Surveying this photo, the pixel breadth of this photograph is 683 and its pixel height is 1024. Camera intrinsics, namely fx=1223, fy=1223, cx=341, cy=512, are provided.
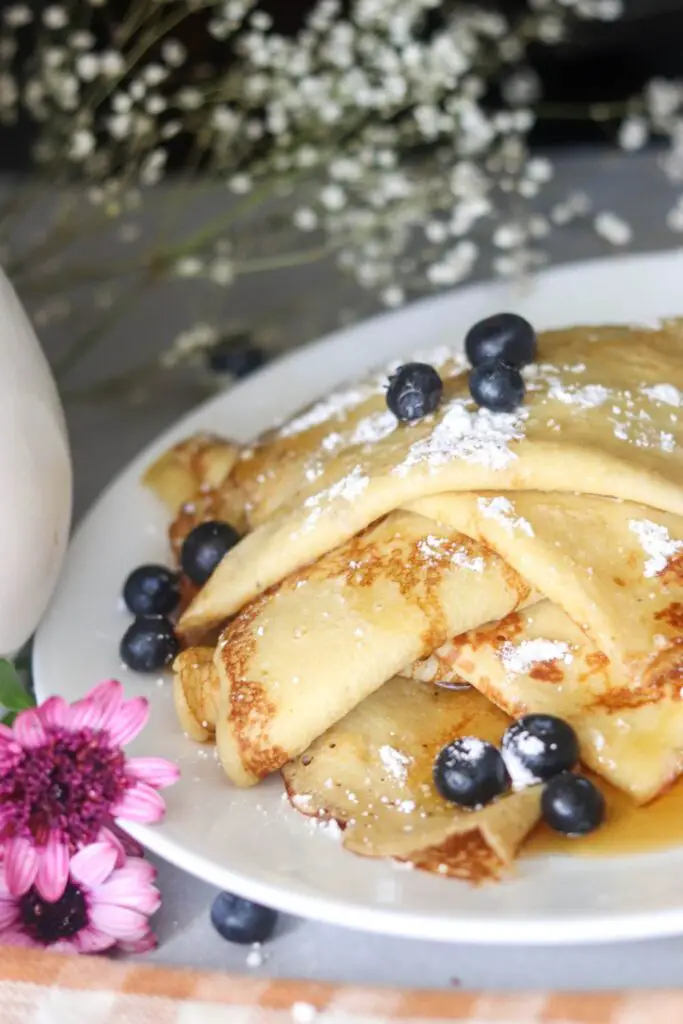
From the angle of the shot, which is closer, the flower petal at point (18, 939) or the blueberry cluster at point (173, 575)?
the flower petal at point (18, 939)

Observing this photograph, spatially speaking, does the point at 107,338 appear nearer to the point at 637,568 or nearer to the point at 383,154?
the point at 383,154

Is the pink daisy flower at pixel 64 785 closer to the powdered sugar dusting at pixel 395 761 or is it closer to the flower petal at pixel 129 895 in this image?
the flower petal at pixel 129 895

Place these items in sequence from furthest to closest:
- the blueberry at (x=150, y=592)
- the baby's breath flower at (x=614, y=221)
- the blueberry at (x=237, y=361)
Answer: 1. the baby's breath flower at (x=614, y=221)
2. the blueberry at (x=237, y=361)
3. the blueberry at (x=150, y=592)

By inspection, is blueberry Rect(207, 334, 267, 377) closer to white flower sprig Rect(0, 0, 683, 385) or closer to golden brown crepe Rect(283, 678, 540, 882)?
white flower sprig Rect(0, 0, 683, 385)

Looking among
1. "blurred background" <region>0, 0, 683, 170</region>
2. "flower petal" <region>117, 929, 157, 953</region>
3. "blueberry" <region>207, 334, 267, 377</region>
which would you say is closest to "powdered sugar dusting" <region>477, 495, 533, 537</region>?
"flower petal" <region>117, 929, 157, 953</region>

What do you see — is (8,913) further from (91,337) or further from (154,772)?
(91,337)

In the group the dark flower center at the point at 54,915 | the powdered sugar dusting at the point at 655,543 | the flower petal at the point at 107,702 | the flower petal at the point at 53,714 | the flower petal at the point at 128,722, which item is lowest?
the dark flower center at the point at 54,915

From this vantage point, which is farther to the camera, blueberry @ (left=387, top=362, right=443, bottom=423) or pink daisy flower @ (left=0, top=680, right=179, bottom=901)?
blueberry @ (left=387, top=362, right=443, bottom=423)

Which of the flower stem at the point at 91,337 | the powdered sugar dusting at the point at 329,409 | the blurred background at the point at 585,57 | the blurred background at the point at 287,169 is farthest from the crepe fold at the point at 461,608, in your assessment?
the blurred background at the point at 585,57

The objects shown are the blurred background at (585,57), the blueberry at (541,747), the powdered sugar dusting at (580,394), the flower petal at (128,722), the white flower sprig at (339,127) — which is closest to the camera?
the blueberry at (541,747)
